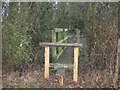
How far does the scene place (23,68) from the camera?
16.4 feet

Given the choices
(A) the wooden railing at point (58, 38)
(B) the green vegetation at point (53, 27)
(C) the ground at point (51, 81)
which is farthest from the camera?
(A) the wooden railing at point (58, 38)

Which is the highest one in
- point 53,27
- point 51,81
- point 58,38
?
point 53,27

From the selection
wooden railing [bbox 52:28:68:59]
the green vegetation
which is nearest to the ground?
the green vegetation

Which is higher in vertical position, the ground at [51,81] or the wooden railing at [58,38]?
the wooden railing at [58,38]

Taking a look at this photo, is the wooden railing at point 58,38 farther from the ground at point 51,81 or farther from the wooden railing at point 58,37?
the ground at point 51,81

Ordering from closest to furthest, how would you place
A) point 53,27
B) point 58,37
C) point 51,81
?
1. point 51,81
2. point 53,27
3. point 58,37

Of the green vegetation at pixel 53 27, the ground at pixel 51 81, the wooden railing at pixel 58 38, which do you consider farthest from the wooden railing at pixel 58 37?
the ground at pixel 51 81

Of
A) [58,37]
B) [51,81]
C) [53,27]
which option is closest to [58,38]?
[58,37]

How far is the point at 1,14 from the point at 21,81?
175 centimetres

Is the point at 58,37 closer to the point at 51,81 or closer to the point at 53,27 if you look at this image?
the point at 53,27

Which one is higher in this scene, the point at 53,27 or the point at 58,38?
the point at 53,27

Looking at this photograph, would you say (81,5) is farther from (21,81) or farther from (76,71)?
(21,81)

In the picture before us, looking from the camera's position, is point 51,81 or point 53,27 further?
point 53,27

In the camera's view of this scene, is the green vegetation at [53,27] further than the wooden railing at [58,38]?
No
